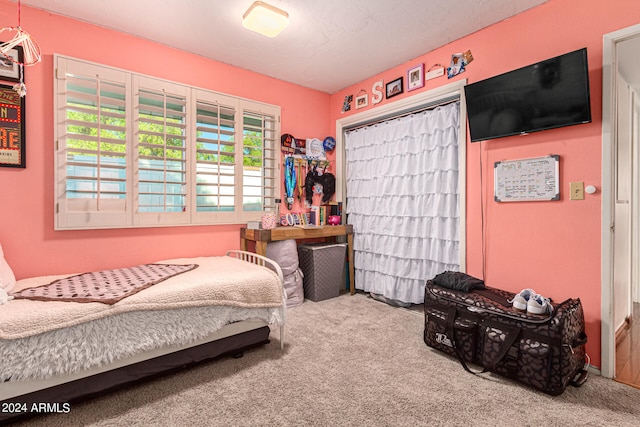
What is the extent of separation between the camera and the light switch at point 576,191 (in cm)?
202

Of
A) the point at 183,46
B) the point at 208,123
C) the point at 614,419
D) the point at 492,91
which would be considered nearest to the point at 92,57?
the point at 183,46

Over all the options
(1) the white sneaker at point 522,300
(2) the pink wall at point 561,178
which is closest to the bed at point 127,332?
(1) the white sneaker at point 522,300

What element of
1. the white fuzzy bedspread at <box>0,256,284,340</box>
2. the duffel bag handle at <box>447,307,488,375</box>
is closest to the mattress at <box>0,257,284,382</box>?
the white fuzzy bedspread at <box>0,256,284,340</box>

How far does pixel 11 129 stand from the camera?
218 centimetres

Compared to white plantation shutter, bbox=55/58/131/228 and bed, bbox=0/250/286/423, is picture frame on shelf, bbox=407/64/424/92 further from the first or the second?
white plantation shutter, bbox=55/58/131/228

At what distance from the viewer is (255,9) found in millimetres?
2158

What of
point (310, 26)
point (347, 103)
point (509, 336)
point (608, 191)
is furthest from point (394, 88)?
point (509, 336)

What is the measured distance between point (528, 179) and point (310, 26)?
2042 mm

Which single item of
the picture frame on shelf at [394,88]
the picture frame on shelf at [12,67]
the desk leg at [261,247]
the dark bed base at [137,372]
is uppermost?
the picture frame on shelf at [394,88]

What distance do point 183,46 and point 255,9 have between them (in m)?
1.07

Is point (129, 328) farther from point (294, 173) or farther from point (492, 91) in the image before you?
point (492, 91)

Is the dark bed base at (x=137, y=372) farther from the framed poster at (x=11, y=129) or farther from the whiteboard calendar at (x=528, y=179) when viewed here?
the whiteboard calendar at (x=528, y=179)

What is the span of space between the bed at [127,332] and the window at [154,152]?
71cm

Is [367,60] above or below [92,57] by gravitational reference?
above
